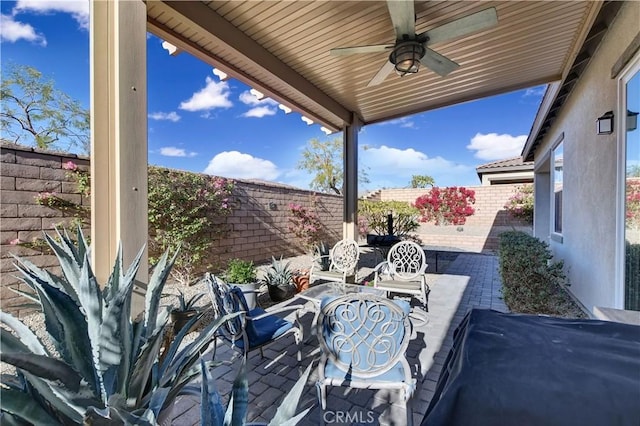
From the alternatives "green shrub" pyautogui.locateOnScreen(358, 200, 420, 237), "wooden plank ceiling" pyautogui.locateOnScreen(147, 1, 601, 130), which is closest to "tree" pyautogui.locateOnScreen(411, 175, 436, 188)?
"green shrub" pyautogui.locateOnScreen(358, 200, 420, 237)

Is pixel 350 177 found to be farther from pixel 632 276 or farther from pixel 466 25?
pixel 632 276

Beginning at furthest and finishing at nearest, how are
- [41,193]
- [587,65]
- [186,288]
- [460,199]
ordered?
1. [460,199]
2. [186,288]
3. [587,65]
4. [41,193]

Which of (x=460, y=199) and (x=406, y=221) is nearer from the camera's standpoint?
(x=406, y=221)

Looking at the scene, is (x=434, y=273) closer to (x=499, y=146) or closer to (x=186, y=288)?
(x=186, y=288)

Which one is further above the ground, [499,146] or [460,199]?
[499,146]

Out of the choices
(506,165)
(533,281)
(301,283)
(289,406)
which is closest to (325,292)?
(301,283)

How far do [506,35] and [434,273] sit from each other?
15.5 ft

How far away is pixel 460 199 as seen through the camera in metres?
11.8

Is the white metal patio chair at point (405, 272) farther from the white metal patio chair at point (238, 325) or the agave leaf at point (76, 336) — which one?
the agave leaf at point (76, 336)

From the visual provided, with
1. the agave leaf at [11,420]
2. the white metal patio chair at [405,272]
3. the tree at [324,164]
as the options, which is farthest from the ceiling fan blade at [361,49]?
the tree at [324,164]

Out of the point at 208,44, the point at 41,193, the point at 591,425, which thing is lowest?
the point at 591,425

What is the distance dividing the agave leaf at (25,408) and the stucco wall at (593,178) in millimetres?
4230

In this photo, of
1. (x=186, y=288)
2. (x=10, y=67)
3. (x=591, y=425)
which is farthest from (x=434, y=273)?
(x=10, y=67)

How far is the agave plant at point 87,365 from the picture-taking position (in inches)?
32.3
